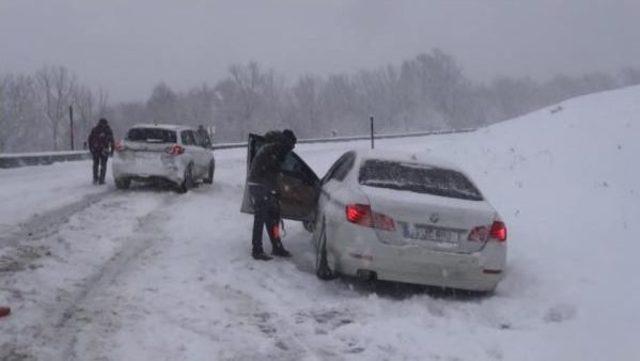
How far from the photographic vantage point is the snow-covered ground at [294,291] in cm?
616

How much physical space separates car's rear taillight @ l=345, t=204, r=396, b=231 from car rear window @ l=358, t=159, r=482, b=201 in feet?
1.97

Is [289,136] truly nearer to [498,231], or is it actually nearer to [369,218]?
[369,218]

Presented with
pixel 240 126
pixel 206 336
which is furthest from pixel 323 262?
pixel 240 126

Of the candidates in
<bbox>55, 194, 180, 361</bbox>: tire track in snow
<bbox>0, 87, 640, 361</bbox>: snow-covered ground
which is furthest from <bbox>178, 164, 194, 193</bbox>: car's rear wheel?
<bbox>55, 194, 180, 361</bbox>: tire track in snow

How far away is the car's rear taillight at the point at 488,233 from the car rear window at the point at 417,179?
611 mm

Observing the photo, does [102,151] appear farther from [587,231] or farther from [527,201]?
[587,231]

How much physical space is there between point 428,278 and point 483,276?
61 cm

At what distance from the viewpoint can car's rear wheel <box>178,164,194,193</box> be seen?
17014 mm

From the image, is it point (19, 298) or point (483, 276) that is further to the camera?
point (483, 276)

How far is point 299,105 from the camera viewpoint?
106m

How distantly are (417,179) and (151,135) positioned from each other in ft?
33.3

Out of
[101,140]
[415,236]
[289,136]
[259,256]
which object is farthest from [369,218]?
[101,140]

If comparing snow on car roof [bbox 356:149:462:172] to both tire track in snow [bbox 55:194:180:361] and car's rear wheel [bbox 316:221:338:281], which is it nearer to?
car's rear wheel [bbox 316:221:338:281]

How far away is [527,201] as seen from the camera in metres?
12.4
